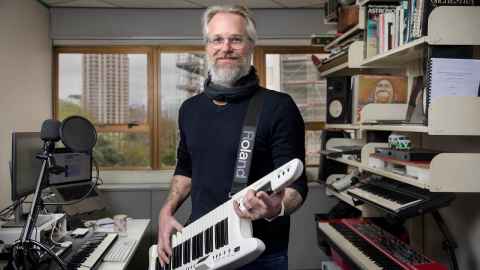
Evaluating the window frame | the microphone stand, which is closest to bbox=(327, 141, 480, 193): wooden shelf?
the microphone stand

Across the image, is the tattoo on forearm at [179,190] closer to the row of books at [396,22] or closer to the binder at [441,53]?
the binder at [441,53]

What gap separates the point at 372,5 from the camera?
2281 mm

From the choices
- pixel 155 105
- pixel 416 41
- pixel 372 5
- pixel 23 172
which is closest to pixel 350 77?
pixel 372 5

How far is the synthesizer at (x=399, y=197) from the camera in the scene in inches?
66.0

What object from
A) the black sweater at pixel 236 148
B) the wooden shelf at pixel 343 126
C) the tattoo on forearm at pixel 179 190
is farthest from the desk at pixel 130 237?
the wooden shelf at pixel 343 126

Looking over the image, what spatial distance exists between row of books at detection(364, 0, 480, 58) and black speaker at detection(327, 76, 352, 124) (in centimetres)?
53

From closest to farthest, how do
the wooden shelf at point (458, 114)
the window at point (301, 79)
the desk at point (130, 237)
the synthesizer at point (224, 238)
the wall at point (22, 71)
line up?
the synthesizer at point (224, 238) → the wooden shelf at point (458, 114) → the desk at point (130, 237) → the wall at point (22, 71) → the window at point (301, 79)

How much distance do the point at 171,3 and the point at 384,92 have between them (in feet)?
6.68

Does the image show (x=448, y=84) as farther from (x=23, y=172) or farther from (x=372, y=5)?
(x=23, y=172)

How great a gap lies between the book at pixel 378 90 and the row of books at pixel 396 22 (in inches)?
12.6

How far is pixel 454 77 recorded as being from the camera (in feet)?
5.13

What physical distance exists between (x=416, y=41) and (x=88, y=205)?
2.31 m

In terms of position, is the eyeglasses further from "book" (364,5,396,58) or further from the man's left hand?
"book" (364,5,396,58)

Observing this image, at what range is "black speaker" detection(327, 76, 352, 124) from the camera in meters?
2.83
